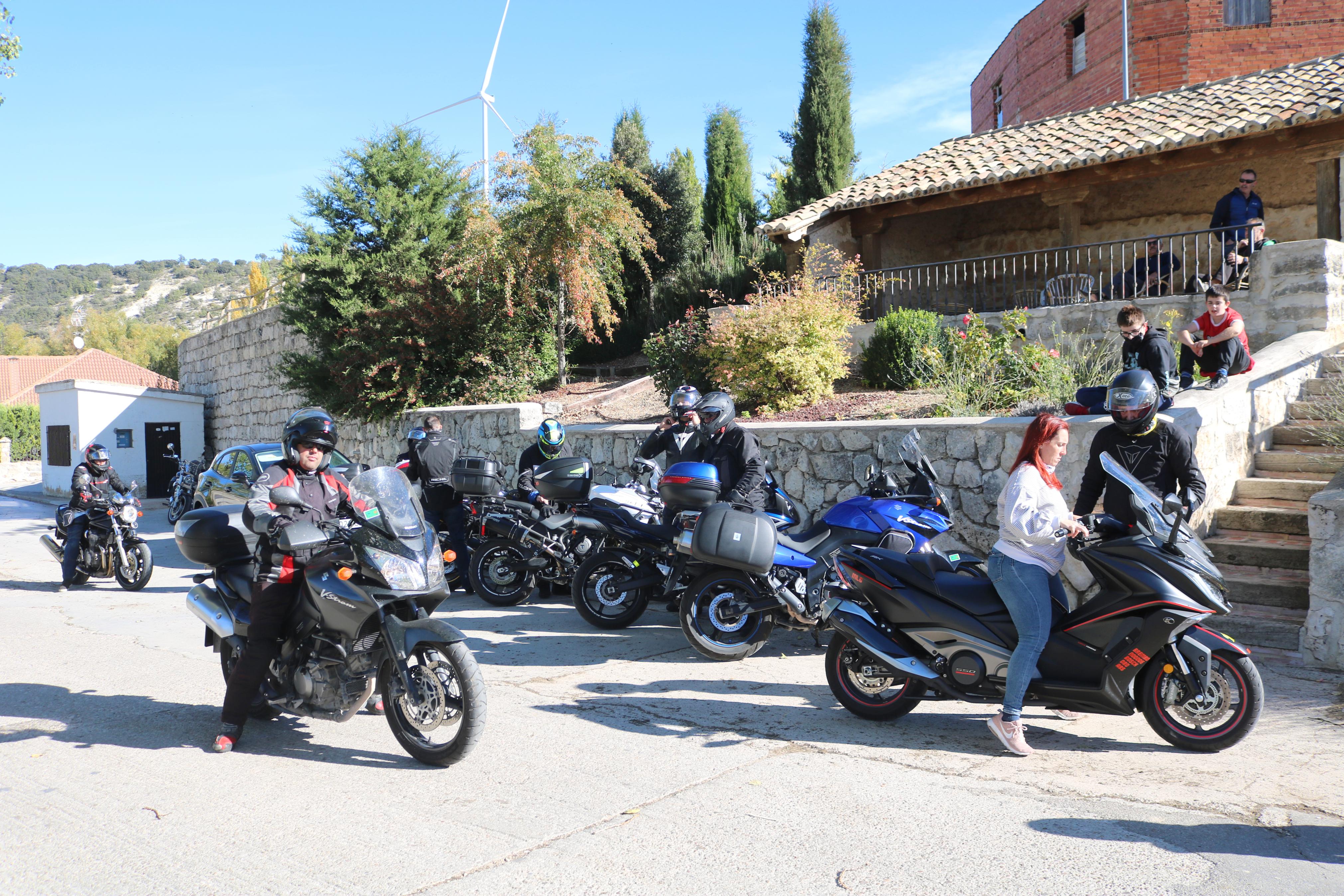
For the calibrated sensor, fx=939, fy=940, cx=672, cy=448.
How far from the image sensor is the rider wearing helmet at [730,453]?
7.06 metres

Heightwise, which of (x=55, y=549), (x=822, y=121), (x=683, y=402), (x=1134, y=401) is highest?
(x=822, y=121)

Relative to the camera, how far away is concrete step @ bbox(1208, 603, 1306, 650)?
6.21 meters

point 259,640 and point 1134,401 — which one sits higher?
point 1134,401

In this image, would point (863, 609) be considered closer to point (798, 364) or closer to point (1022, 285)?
point (798, 364)

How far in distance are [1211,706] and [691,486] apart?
3.53 m

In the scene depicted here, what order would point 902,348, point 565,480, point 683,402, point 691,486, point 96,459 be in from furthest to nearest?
1. point 902,348
2. point 96,459
3. point 565,480
4. point 683,402
5. point 691,486

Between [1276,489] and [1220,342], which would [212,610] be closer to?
[1276,489]

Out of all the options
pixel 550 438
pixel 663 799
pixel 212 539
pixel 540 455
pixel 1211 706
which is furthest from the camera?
pixel 540 455

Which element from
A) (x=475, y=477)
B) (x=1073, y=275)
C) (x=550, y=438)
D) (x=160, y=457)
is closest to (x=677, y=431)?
(x=550, y=438)

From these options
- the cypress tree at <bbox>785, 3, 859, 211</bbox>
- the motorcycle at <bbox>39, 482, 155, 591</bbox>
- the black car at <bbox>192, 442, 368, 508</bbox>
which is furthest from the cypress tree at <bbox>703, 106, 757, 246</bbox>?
the motorcycle at <bbox>39, 482, 155, 591</bbox>

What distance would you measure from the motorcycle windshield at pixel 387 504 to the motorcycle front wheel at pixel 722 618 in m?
2.32

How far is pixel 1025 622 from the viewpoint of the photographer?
15.1ft

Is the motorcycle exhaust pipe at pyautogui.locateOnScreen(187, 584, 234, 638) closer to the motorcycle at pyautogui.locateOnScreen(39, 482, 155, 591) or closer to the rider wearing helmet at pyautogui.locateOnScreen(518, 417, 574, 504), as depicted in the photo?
the rider wearing helmet at pyautogui.locateOnScreen(518, 417, 574, 504)

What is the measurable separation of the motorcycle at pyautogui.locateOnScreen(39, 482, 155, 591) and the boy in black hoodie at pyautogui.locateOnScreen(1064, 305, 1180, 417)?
9851mm
